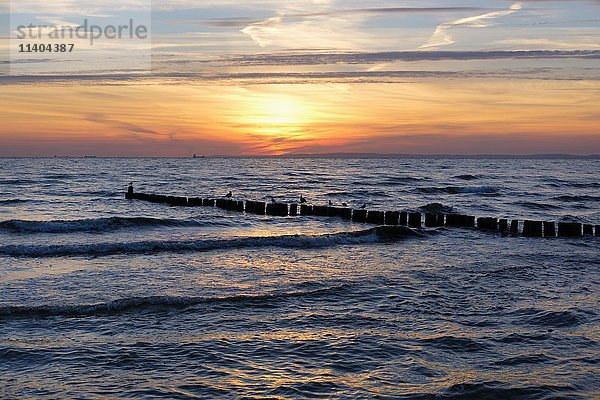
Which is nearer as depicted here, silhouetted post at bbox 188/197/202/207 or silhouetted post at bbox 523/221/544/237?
silhouetted post at bbox 523/221/544/237

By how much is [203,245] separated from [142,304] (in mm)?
7679

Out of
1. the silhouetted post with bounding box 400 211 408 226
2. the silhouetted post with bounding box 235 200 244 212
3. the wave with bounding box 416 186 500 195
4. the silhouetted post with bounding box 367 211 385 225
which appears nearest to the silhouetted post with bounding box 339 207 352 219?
the silhouetted post with bounding box 367 211 385 225

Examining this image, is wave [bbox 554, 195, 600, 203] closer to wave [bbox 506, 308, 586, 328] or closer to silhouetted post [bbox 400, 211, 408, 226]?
silhouetted post [bbox 400, 211, 408, 226]

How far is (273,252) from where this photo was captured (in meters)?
17.7

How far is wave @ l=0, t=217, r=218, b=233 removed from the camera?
22953 millimetres

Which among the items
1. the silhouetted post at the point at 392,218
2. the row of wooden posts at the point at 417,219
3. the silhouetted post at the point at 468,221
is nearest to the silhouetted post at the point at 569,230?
the row of wooden posts at the point at 417,219

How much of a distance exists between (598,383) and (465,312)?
3.36 metres

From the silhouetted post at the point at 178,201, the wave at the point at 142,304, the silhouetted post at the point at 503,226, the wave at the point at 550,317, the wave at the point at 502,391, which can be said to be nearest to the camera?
the wave at the point at 502,391

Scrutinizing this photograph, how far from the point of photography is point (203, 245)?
18.5 m

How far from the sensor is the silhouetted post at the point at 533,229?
71.4 feet

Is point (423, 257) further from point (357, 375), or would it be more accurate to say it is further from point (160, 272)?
point (357, 375)

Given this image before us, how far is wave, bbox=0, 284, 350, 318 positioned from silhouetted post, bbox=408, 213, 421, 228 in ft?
40.2

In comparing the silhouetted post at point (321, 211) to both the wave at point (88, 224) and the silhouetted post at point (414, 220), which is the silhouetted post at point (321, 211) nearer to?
the silhouetted post at point (414, 220)

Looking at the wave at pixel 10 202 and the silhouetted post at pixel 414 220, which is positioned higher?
the silhouetted post at pixel 414 220
